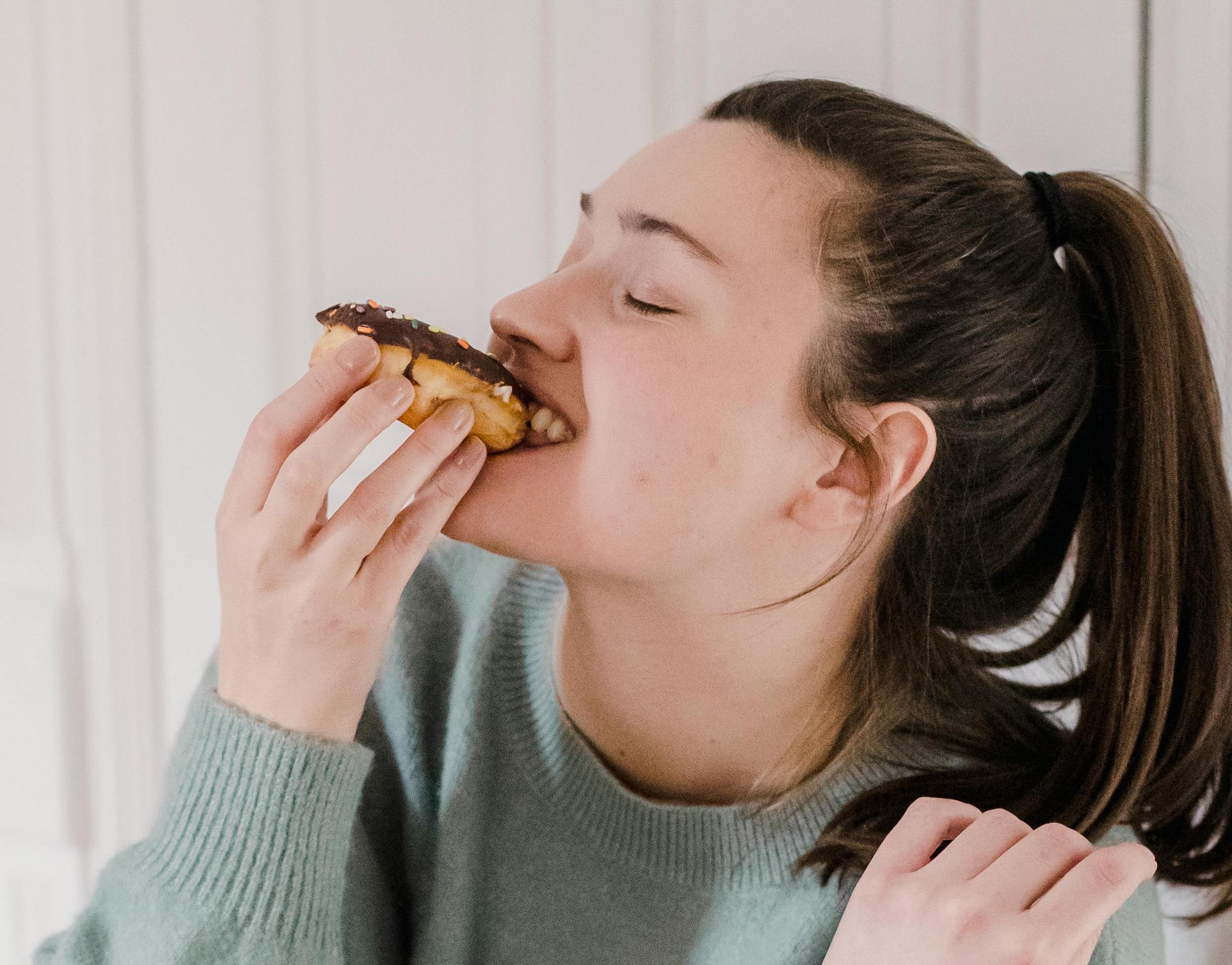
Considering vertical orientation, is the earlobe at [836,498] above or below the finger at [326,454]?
below

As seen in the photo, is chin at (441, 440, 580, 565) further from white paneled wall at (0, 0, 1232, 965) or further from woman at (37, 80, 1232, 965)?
white paneled wall at (0, 0, 1232, 965)

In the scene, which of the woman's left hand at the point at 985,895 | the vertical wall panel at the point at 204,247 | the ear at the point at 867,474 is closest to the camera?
the woman's left hand at the point at 985,895

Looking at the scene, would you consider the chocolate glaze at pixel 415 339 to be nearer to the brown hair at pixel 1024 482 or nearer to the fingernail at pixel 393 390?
the fingernail at pixel 393 390

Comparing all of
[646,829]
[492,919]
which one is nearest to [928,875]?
[646,829]

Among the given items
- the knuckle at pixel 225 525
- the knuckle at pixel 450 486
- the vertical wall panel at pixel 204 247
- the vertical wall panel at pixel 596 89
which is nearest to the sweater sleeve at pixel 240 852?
the knuckle at pixel 225 525

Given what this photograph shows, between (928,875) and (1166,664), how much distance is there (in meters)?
0.44

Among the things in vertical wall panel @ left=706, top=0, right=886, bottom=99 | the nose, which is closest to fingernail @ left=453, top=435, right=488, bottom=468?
the nose

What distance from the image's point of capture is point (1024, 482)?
115 centimetres

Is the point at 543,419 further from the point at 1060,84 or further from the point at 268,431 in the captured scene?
the point at 1060,84

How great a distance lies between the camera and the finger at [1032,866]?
845mm

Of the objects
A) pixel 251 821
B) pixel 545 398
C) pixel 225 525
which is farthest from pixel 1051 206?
pixel 251 821

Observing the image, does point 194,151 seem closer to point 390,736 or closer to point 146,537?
point 146,537

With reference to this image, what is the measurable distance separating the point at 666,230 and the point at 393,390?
0.97 ft

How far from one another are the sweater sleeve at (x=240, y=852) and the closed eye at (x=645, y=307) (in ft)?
1.66
